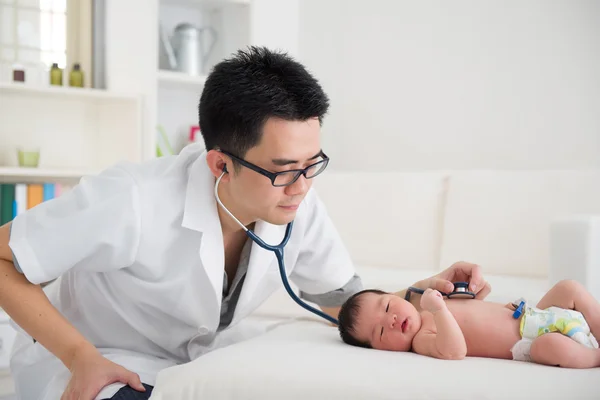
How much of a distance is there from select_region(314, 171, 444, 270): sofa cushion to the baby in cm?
160

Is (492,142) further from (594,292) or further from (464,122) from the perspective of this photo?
(594,292)

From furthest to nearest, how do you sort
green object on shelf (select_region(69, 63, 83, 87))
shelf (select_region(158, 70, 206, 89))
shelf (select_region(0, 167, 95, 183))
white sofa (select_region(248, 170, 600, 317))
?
shelf (select_region(158, 70, 206, 89)), green object on shelf (select_region(69, 63, 83, 87)), shelf (select_region(0, 167, 95, 183)), white sofa (select_region(248, 170, 600, 317))

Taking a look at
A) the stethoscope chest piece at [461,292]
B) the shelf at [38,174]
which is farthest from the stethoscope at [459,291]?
the shelf at [38,174]

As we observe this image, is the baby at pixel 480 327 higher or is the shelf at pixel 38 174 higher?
the shelf at pixel 38 174

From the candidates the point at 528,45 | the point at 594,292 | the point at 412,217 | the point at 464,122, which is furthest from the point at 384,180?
the point at 594,292

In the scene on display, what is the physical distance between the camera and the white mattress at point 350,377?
3.51 ft

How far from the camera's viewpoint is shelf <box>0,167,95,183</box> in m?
3.39

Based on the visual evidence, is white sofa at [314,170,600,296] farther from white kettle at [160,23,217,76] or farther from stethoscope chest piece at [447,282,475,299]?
white kettle at [160,23,217,76]

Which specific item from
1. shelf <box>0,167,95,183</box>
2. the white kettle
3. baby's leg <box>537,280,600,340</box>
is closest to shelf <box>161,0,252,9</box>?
the white kettle

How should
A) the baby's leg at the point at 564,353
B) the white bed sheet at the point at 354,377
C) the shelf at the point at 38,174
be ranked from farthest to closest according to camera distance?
the shelf at the point at 38,174
the baby's leg at the point at 564,353
the white bed sheet at the point at 354,377

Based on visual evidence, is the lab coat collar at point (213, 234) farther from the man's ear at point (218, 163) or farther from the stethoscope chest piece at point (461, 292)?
the stethoscope chest piece at point (461, 292)

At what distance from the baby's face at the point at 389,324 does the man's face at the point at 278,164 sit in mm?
299

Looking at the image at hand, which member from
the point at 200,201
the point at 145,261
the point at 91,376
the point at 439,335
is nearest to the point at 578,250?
the point at 439,335

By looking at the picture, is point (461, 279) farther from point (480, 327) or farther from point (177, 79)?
point (177, 79)
